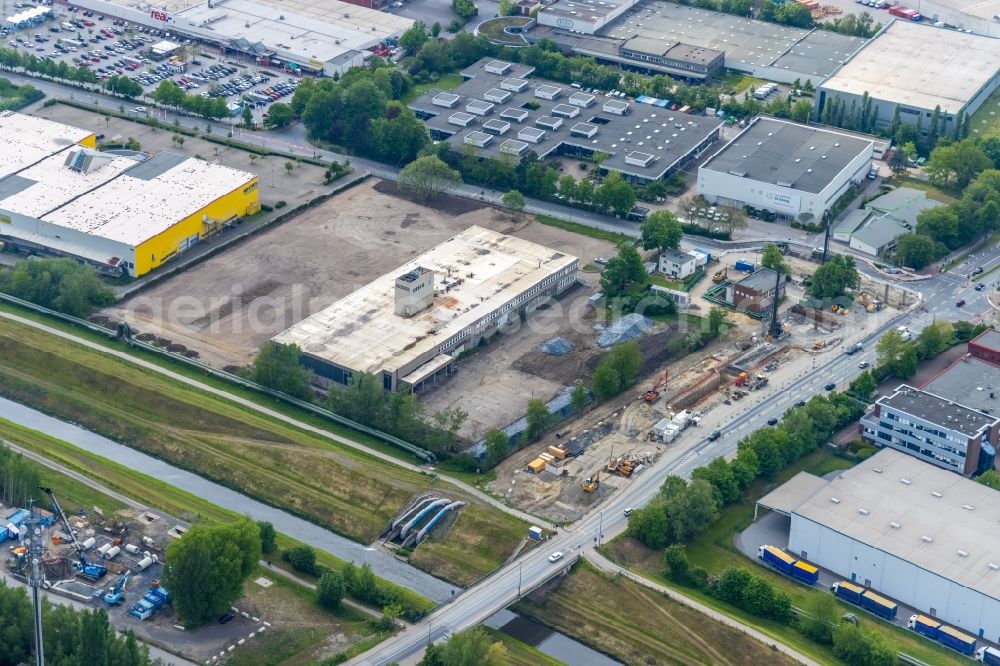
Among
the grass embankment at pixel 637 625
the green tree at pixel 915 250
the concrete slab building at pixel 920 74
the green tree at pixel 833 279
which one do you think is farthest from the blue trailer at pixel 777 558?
the concrete slab building at pixel 920 74

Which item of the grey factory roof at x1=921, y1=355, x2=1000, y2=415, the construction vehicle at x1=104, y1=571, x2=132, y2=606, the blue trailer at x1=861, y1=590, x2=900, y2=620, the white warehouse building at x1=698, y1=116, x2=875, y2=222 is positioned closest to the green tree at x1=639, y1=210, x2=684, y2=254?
the white warehouse building at x1=698, y1=116, x2=875, y2=222

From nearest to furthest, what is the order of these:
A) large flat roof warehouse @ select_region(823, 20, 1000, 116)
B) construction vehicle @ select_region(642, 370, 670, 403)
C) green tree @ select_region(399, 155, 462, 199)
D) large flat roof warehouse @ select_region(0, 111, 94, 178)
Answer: construction vehicle @ select_region(642, 370, 670, 403) → green tree @ select_region(399, 155, 462, 199) → large flat roof warehouse @ select_region(0, 111, 94, 178) → large flat roof warehouse @ select_region(823, 20, 1000, 116)

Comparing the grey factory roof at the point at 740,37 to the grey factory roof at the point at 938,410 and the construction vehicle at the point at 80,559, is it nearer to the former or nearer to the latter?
the grey factory roof at the point at 938,410

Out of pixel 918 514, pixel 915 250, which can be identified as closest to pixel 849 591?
pixel 918 514

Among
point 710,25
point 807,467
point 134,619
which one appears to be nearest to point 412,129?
point 710,25

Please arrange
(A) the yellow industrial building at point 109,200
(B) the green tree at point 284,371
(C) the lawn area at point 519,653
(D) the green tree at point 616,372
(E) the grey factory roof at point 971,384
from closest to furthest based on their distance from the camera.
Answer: (C) the lawn area at point 519,653 → (E) the grey factory roof at point 971,384 → (B) the green tree at point 284,371 → (D) the green tree at point 616,372 → (A) the yellow industrial building at point 109,200

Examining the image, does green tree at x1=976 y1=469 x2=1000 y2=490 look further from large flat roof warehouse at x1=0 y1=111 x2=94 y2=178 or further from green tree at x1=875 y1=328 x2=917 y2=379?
large flat roof warehouse at x1=0 y1=111 x2=94 y2=178
